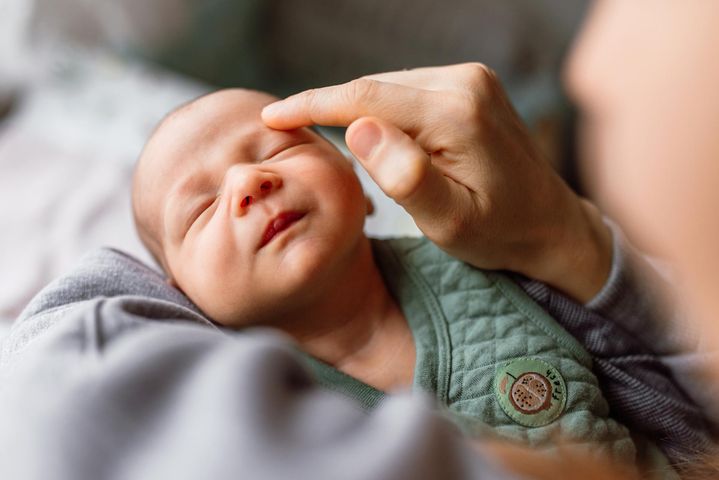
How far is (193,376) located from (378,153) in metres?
A: 0.30

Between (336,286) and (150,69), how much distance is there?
1.05 metres

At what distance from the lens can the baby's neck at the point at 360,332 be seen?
88 cm

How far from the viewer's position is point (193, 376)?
48 cm

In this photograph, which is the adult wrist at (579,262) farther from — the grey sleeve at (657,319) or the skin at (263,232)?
the skin at (263,232)

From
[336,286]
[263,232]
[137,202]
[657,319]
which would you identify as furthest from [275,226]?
[657,319]

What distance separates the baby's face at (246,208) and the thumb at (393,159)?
13 cm

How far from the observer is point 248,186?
79cm

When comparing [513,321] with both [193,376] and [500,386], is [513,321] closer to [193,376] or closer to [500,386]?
[500,386]

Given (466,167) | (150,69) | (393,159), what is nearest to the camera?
(393,159)

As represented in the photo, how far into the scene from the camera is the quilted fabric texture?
31.5 inches

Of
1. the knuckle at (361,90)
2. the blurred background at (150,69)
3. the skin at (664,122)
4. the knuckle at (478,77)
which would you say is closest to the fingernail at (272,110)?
the knuckle at (361,90)

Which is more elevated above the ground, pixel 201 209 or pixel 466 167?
pixel 466 167

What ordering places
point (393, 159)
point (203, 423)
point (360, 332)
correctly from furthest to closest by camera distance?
1. point (360, 332)
2. point (393, 159)
3. point (203, 423)

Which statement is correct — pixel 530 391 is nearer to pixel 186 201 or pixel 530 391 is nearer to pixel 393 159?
pixel 393 159
